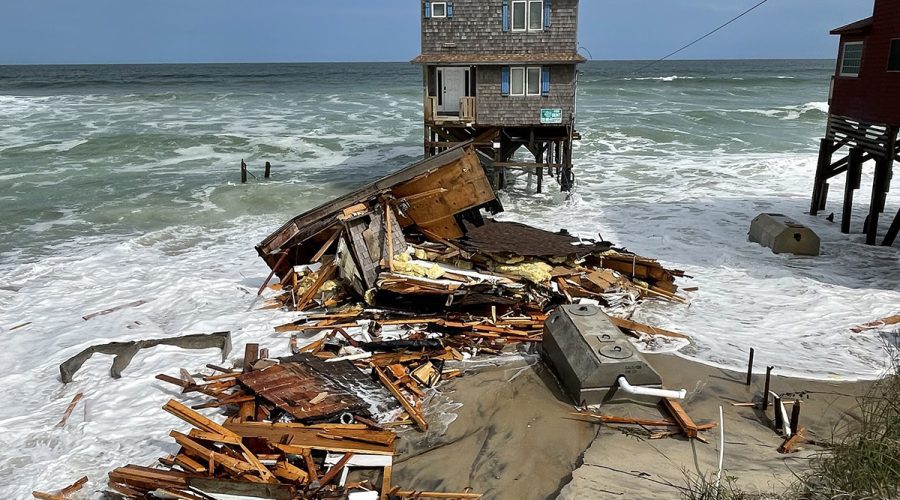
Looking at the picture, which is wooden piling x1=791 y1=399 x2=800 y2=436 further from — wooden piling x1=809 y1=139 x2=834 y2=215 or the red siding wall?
wooden piling x1=809 y1=139 x2=834 y2=215

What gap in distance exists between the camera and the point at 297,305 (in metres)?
13.3

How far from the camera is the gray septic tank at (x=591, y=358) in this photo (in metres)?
8.97

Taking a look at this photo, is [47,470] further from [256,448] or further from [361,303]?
[361,303]

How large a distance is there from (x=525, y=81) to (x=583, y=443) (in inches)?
674

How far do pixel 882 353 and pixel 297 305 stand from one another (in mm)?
10927

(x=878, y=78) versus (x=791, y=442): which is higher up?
(x=878, y=78)

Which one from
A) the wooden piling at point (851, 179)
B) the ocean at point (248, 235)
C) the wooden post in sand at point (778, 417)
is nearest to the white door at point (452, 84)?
the ocean at point (248, 235)

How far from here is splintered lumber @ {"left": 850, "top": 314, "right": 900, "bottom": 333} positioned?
12312mm

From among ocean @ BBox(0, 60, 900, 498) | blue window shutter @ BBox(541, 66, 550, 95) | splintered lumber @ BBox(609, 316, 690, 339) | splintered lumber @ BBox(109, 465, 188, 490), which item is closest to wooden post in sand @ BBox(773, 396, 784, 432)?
ocean @ BBox(0, 60, 900, 498)

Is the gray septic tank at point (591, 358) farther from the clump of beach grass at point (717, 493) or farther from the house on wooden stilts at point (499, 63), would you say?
the house on wooden stilts at point (499, 63)

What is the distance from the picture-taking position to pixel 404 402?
916 cm

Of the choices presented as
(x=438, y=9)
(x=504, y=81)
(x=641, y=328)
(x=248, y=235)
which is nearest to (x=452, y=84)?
(x=504, y=81)

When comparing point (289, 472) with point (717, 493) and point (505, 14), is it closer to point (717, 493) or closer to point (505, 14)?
point (717, 493)

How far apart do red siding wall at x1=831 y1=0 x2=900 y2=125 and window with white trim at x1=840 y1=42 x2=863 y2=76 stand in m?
0.17
